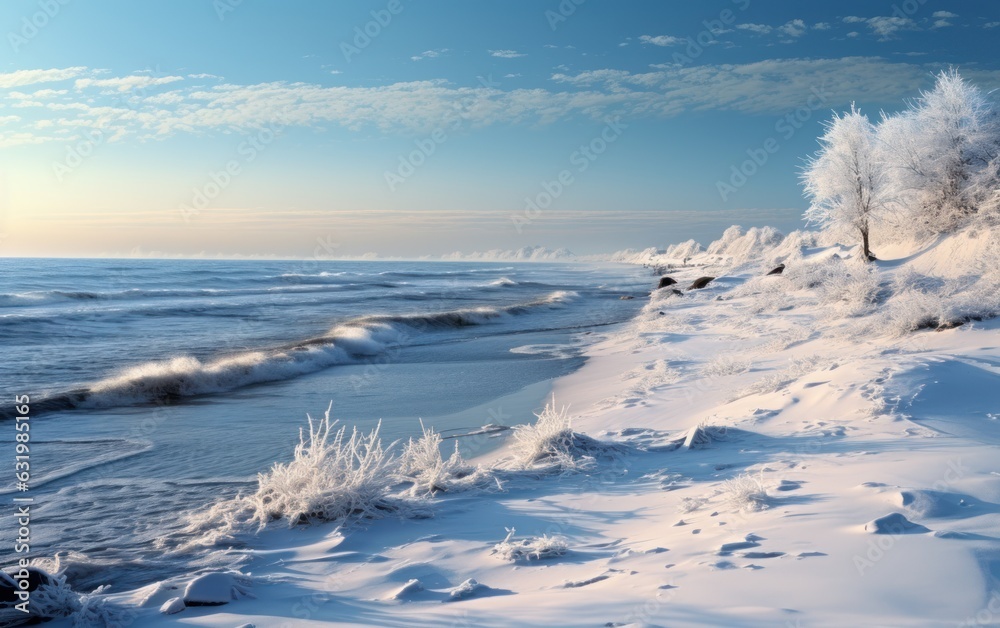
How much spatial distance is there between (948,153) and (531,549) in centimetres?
2324

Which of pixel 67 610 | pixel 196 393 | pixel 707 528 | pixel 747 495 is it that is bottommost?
pixel 196 393

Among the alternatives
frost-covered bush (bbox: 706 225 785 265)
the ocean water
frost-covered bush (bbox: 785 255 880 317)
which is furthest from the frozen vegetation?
frost-covered bush (bbox: 706 225 785 265)

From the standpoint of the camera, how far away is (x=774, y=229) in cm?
9788

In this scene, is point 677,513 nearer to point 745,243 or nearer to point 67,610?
point 67,610

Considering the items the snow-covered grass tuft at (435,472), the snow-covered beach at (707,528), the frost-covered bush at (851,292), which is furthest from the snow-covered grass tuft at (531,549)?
the frost-covered bush at (851,292)

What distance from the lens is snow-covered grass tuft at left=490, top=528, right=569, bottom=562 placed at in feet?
14.3

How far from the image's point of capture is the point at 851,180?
2662 centimetres

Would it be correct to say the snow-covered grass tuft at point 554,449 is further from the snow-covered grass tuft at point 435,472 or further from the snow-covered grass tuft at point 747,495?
the snow-covered grass tuft at point 747,495

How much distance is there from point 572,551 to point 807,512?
5.47 ft

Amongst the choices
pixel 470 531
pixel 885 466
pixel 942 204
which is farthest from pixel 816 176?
pixel 470 531

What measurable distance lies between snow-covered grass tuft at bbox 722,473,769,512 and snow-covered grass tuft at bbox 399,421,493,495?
242cm

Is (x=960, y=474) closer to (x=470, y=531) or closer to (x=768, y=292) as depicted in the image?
(x=470, y=531)

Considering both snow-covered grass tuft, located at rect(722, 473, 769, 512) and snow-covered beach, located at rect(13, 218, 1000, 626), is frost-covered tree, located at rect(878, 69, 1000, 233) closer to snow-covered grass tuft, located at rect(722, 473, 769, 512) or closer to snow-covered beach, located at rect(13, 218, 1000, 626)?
snow-covered beach, located at rect(13, 218, 1000, 626)

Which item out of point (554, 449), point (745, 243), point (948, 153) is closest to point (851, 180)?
point (948, 153)
